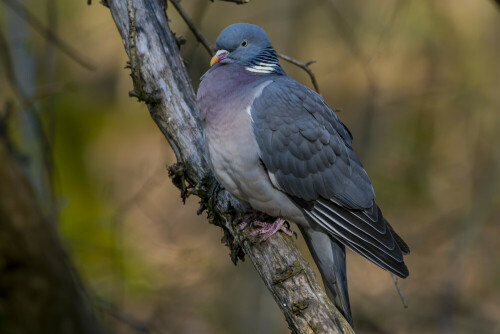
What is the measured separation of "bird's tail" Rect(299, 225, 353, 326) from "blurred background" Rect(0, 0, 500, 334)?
7.67 ft

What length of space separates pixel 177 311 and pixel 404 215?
3730 mm

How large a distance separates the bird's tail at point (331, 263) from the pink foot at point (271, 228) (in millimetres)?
273

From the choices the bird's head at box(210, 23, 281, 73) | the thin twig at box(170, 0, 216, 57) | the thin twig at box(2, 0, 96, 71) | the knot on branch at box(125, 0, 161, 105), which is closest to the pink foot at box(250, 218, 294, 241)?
the knot on branch at box(125, 0, 161, 105)

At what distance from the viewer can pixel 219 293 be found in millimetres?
6512

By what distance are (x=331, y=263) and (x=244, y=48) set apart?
1.46m

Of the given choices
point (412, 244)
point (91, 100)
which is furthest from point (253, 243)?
point (91, 100)

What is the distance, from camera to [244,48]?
3.24 m

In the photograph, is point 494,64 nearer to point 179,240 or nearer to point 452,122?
point 452,122

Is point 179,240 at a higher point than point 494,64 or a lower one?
lower

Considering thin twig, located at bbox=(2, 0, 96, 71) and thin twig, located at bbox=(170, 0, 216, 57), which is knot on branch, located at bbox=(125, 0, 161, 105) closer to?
thin twig, located at bbox=(170, 0, 216, 57)

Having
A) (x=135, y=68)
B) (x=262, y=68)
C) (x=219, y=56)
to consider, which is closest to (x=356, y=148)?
(x=262, y=68)

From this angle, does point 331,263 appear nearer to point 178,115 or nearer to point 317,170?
point 317,170

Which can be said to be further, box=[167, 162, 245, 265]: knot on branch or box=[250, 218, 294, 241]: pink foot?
box=[167, 162, 245, 265]: knot on branch

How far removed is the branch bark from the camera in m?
2.71
